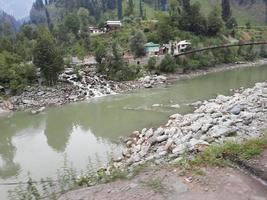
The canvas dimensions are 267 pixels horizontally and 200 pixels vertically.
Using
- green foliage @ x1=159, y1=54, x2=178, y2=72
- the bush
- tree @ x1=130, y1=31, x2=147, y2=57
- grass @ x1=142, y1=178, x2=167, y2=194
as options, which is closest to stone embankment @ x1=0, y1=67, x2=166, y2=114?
green foliage @ x1=159, y1=54, x2=178, y2=72

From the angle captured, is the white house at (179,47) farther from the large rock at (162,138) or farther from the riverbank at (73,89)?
the large rock at (162,138)

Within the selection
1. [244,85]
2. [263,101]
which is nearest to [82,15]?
[244,85]

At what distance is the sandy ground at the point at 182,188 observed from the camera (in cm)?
1191

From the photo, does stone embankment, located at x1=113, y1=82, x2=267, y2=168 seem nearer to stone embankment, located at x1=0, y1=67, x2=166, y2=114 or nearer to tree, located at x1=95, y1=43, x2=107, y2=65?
stone embankment, located at x1=0, y1=67, x2=166, y2=114

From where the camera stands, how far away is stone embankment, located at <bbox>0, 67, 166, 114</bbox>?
41.8 meters

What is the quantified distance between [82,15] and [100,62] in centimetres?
4317

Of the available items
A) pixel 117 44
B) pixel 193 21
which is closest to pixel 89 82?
pixel 117 44

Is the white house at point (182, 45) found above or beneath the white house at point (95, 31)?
beneath

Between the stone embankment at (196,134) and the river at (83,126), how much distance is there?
5.70 ft

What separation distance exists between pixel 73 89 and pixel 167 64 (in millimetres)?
15432

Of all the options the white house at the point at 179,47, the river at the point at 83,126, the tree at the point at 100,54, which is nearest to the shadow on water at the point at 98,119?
the river at the point at 83,126

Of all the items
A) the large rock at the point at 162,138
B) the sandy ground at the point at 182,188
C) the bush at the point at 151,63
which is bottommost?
the large rock at the point at 162,138

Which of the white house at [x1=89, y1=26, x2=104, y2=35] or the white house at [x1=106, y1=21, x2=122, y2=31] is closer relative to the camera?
the white house at [x1=106, y1=21, x2=122, y2=31]

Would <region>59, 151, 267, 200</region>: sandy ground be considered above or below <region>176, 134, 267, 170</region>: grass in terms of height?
below
